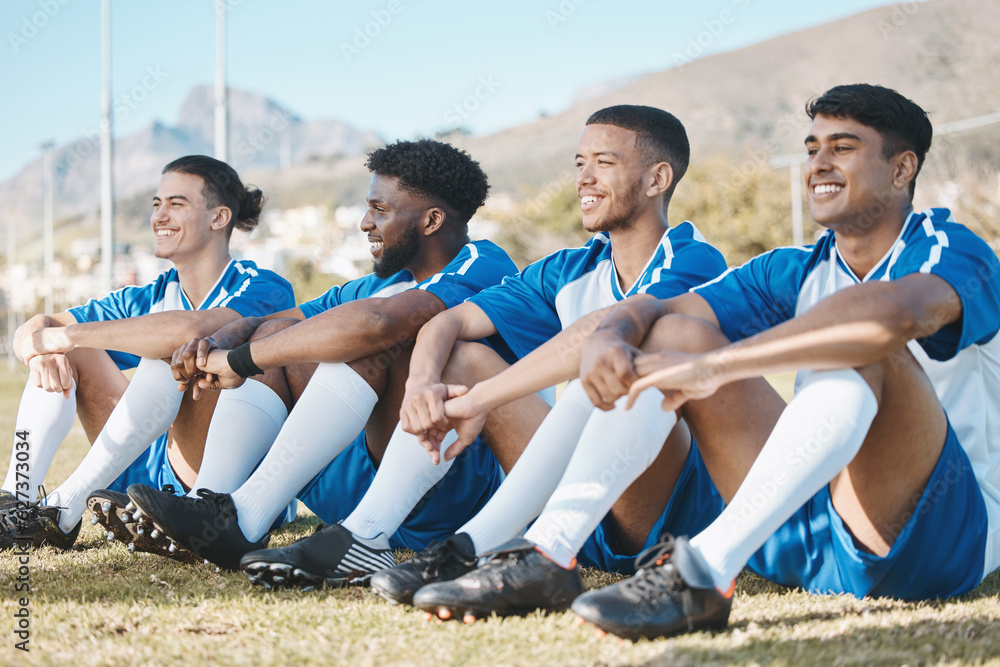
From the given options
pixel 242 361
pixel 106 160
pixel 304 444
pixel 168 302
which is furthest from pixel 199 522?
pixel 106 160

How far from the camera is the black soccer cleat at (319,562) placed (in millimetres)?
2422

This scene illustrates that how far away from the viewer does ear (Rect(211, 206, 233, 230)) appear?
403cm

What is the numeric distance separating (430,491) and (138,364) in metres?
1.35

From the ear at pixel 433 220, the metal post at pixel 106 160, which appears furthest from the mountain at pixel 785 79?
the ear at pixel 433 220

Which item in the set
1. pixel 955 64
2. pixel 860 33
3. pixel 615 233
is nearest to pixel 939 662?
pixel 615 233

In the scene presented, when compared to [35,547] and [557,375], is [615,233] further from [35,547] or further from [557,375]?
[35,547]

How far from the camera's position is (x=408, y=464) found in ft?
8.48

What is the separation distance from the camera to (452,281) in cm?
323

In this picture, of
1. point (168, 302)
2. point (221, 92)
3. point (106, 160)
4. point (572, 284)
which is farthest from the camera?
point (106, 160)

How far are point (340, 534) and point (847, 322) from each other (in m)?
1.45

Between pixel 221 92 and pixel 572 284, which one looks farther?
pixel 221 92

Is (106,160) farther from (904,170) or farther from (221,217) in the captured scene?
(904,170)

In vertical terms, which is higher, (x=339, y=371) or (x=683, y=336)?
(x=683, y=336)

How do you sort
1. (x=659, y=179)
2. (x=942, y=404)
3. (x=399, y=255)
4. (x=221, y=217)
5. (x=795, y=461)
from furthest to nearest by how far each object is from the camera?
(x=221, y=217)
(x=399, y=255)
(x=659, y=179)
(x=942, y=404)
(x=795, y=461)
